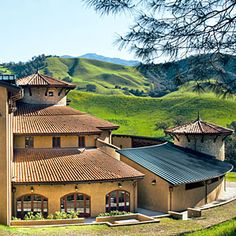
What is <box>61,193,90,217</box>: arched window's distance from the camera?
26250 millimetres

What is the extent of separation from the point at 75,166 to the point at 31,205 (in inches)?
137

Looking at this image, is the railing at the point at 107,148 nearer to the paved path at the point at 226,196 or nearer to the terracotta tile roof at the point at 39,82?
the terracotta tile roof at the point at 39,82

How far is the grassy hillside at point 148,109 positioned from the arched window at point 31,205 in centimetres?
5809

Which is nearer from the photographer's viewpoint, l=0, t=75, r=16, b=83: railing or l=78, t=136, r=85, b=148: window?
l=0, t=75, r=16, b=83: railing

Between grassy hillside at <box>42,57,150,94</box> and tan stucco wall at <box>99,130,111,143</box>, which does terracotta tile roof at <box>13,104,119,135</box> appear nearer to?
tan stucco wall at <box>99,130,111,143</box>

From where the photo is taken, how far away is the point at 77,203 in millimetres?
26422

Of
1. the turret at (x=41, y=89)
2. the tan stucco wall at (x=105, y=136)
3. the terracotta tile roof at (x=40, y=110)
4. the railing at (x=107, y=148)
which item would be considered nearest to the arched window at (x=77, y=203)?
the railing at (x=107, y=148)

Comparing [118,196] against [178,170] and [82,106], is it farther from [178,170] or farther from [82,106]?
[82,106]

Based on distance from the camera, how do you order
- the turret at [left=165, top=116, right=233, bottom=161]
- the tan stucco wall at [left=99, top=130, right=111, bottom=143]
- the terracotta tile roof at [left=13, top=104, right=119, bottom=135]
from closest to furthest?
the terracotta tile roof at [left=13, top=104, right=119, bottom=135] < the tan stucco wall at [left=99, top=130, right=111, bottom=143] < the turret at [left=165, top=116, right=233, bottom=161]

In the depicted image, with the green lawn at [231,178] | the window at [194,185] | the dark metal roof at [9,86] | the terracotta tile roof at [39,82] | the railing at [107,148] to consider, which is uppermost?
the terracotta tile roof at [39,82]

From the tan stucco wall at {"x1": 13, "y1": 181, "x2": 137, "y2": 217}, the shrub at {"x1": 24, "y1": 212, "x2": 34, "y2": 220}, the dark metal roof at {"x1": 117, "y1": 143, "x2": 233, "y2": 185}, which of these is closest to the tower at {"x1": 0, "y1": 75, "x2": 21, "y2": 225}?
the shrub at {"x1": 24, "y1": 212, "x2": 34, "y2": 220}

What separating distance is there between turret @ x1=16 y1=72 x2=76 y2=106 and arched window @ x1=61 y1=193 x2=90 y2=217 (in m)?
9.53

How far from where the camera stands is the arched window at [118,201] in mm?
27078

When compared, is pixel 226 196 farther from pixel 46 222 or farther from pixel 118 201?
pixel 46 222
